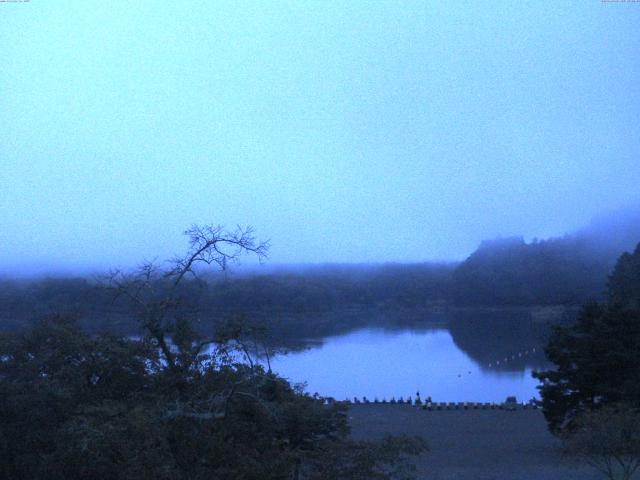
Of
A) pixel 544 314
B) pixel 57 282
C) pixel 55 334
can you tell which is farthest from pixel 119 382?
pixel 544 314

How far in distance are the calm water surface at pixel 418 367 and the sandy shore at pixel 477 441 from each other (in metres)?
2.94

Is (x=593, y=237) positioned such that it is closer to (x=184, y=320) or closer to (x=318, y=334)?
(x=318, y=334)

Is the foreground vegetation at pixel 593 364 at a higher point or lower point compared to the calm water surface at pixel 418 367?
higher

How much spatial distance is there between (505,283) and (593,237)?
1025cm

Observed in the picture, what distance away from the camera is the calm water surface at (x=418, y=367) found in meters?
24.9

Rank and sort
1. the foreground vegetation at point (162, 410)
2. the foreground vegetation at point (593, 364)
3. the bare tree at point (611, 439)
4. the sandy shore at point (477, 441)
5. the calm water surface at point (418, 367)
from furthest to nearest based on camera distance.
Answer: the calm water surface at point (418, 367)
the foreground vegetation at point (593, 364)
the sandy shore at point (477, 441)
the bare tree at point (611, 439)
the foreground vegetation at point (162, 410)

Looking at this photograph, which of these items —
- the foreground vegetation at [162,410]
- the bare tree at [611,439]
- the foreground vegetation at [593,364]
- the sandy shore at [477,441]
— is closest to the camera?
the foreground vegetation at [162,410]

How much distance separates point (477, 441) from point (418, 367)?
17295mm

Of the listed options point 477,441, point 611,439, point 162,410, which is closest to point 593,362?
point 477,441

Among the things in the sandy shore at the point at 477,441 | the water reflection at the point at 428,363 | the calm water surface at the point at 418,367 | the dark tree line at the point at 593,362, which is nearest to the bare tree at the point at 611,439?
the sandy shore at the point at 477,441

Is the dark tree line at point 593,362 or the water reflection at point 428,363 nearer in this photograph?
the dark tree line at point 593,362

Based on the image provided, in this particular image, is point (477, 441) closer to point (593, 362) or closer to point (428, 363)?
point (593, 362)

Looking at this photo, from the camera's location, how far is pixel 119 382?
7.68 meters

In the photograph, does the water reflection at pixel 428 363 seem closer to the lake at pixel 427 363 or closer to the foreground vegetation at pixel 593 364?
the lake at pixel 427 363
